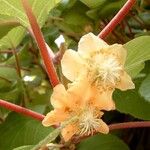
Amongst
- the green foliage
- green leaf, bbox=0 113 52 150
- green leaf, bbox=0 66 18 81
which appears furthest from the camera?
green leaf, bbox=0 66 18 81

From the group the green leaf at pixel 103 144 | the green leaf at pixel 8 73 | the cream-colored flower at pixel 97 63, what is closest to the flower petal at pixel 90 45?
the cream-colored flower at pixel 97 63

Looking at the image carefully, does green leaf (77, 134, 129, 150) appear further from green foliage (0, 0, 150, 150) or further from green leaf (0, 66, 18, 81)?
green leaf (0, 66, 18, 81)

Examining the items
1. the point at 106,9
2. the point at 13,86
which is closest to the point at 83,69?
the point at 106,9

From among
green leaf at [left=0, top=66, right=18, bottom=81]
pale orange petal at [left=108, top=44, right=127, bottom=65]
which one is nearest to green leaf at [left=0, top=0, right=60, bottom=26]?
pale orange petal at [left=108, top=44, right=127, bottom=65]

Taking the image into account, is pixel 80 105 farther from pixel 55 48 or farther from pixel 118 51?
pixel 55 48

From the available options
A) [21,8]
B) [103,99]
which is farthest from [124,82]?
[21,8]

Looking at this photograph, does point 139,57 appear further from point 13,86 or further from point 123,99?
point 13,86

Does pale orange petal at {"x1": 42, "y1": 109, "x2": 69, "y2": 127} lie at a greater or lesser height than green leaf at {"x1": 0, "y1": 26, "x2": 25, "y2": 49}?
greater
